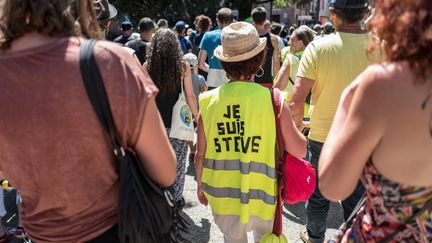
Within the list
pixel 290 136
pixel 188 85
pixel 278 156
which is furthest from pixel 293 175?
pixel 188 85

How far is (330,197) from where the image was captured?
1580mm

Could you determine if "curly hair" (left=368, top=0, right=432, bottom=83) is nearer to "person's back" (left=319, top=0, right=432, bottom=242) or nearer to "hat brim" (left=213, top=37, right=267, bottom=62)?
"person's back" (left=319, top=0, right=432, bottom=242)

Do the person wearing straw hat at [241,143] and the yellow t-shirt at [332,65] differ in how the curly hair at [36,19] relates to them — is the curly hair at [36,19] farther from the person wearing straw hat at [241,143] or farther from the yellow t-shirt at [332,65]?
the yellow t-shirt at [332,65]

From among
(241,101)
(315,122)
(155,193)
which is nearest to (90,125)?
(155,193)

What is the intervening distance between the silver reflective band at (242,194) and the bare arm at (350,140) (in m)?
0.92

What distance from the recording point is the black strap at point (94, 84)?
1.36 metres

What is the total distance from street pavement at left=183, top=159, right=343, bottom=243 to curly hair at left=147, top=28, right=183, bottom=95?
4.39 ft

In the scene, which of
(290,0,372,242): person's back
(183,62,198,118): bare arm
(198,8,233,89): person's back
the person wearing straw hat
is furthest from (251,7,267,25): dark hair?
the person wearing straw hat

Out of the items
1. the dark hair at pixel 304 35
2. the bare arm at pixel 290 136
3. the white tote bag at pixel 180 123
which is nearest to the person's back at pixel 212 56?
the dark hair at pixel 304 35

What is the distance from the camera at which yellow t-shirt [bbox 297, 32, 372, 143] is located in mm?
2846

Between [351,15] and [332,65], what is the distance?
347 millimetres

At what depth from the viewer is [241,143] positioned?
2434 mm

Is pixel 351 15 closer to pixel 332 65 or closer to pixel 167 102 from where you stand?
pixel 332 65

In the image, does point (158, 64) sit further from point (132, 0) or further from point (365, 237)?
point (132, 0)
